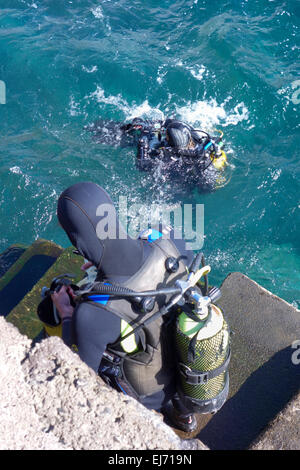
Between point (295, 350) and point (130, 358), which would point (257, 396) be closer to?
point (295, 350)

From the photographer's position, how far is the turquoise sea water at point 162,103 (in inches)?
208

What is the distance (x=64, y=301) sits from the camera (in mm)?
2125

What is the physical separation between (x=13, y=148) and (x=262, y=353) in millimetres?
4878

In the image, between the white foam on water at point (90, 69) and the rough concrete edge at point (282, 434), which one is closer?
the rough concrete edge at point (282, 434)

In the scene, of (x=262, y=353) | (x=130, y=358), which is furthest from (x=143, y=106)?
(x=130, y=358)

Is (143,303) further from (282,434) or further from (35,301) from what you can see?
(35,301)

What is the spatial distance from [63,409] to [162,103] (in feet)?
18.5

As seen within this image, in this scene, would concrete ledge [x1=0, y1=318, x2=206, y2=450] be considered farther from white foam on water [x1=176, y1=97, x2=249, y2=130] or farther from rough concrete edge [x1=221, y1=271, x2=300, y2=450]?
white foam on water [x1=176, y1=97, x2=249, y2=130]

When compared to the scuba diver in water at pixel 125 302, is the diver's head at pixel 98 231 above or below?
above

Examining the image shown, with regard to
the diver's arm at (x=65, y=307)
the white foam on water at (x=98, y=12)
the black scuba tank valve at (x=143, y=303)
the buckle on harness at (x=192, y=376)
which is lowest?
the buckle on harness at (x=192, y=376)

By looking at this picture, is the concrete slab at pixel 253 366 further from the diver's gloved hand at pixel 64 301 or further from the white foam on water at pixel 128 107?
the white foam on water at pixel 128 107

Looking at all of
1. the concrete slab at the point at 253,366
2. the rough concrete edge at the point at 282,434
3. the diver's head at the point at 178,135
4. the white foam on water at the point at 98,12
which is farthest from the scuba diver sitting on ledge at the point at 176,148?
the white foam on water at the point at 98,12

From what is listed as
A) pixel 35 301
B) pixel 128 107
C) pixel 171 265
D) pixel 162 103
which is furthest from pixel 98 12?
pixel 171 265

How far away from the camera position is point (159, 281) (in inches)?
79.7
